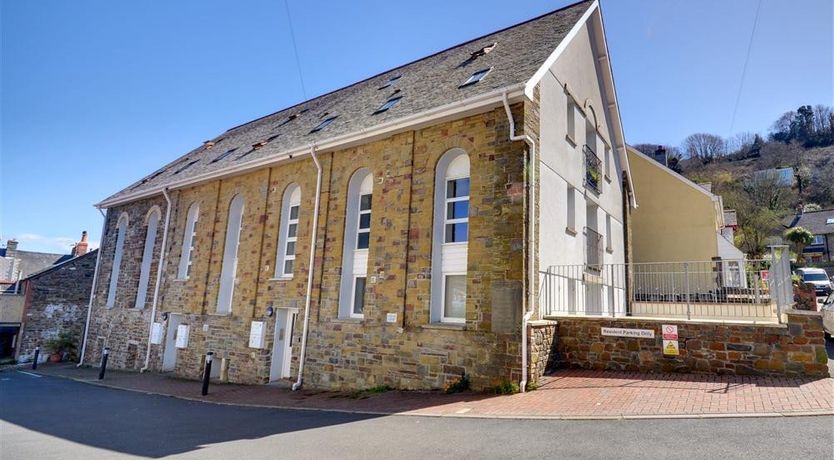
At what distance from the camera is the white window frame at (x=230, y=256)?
1606cm

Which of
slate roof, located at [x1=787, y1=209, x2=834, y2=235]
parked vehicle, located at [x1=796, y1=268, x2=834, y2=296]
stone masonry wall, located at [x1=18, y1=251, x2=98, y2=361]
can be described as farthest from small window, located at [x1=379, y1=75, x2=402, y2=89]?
slate roof, located at [x1=787, y1=209, x2=834, y2=235]

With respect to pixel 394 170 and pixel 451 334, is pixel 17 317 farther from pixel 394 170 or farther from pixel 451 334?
pixel 451 334

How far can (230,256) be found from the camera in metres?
16.5

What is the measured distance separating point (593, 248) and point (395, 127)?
7.62m

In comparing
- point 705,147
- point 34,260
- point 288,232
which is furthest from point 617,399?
point 705,147

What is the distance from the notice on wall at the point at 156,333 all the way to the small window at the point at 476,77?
14.8 metres

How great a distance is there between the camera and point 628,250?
19047 millimetres

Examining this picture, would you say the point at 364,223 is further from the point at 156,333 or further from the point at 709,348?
the point at 156,333

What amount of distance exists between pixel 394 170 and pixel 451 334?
459cm

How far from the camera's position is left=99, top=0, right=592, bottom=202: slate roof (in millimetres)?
11617

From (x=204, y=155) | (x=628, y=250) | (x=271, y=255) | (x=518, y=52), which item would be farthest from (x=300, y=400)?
(x=204, y=155)

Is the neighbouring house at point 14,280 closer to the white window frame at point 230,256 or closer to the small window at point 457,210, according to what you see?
the white window frame at point 230,256

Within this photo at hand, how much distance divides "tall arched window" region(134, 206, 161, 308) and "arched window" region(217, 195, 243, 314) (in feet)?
18.2

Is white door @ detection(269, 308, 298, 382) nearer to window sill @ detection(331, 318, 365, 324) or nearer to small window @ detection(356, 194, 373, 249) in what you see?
window sill @ detection(331, 318, 365, 324)
